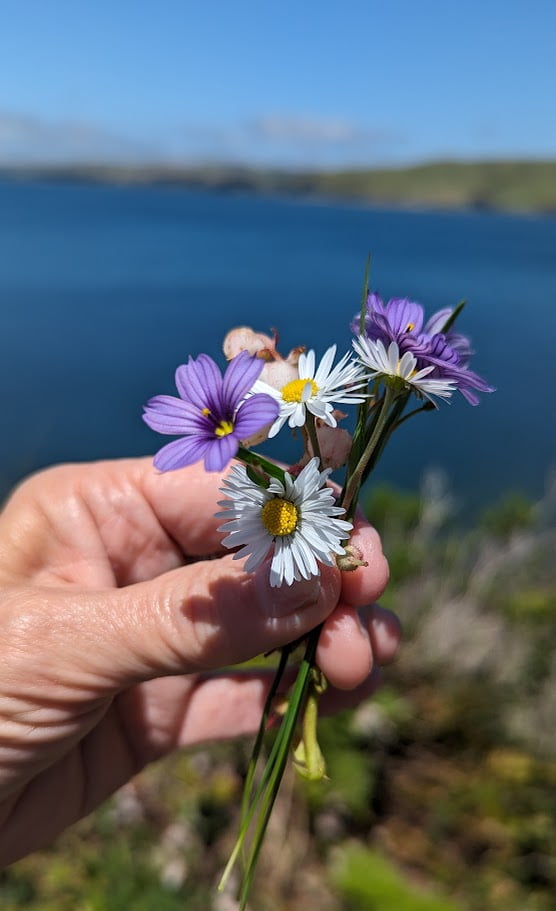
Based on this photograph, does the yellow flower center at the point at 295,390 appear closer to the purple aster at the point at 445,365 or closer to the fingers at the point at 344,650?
the purple aster at the point at 445,365

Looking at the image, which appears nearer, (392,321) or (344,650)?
(392,321)

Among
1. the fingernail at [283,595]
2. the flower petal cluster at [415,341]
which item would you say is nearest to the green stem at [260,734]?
Answer: the fingernail at [283,595]

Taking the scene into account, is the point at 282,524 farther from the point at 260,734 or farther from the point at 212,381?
the point at 260,734

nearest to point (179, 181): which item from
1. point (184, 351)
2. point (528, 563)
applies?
point (184, 351)

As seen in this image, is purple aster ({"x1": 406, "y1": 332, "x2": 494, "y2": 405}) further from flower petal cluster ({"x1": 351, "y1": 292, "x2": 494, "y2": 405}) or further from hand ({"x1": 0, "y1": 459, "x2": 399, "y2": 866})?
hand ({"x1": 0, "y1": 459, "x2": 399, "y2": 866})

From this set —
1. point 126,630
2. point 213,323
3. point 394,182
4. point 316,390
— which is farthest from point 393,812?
point 394,182

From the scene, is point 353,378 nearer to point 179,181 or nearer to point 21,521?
point 21,521
